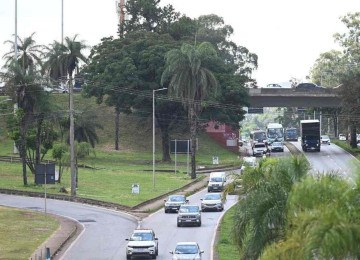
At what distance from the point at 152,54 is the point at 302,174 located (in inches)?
3407

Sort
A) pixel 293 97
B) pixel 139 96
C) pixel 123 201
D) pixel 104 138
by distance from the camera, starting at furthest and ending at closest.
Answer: pixel 293 97 → pixel 104 138 → pixel 139 96 → pixel 123 201

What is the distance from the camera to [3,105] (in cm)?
10862

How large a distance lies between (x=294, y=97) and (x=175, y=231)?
76.9 meters

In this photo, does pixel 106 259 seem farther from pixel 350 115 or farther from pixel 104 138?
pixel 104 138

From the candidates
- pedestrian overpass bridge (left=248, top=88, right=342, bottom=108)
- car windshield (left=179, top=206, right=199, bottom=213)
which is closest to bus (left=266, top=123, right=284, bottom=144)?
pedestrian overpass bridge (left=248, top=88, right=342, bottom=108)

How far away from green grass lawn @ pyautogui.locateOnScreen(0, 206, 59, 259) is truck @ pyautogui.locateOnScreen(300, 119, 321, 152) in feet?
193

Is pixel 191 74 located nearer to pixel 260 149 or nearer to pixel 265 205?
pixel 260 149

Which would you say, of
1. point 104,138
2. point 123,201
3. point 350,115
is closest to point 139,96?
point 104,138

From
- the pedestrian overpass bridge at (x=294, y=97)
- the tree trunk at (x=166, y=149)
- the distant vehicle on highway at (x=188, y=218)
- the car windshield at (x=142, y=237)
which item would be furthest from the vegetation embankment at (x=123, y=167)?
the car windshield at (x=142, y=237)

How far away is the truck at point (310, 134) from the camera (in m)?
113

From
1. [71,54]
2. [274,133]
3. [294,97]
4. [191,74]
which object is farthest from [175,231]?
[274,133]

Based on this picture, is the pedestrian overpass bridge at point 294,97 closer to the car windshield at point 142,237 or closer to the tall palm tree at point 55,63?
the tall palm tree at point 55,63

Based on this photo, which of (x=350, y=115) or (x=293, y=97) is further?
(x=293, y=97)

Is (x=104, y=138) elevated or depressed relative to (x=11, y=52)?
depressed
